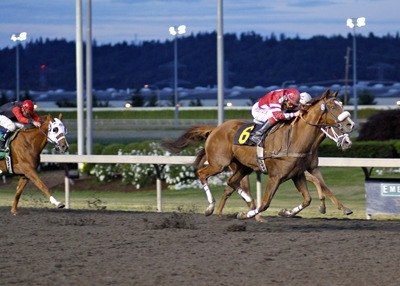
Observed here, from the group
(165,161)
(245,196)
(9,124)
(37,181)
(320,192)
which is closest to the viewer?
(245,196)

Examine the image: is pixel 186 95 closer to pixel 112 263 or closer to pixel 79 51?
pixel 79 51

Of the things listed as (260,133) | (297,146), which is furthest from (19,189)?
(297,146)

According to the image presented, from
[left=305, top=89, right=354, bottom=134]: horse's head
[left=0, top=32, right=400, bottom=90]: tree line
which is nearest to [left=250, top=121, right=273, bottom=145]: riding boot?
[left=305, top=89, right=354, bottom=134]: horse's head

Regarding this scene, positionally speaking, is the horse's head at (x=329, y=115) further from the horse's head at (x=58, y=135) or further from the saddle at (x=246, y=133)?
the horse's head at (x=58, y=135)

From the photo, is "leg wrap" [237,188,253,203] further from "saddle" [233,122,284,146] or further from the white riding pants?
the white riding pants

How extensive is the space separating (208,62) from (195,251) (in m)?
147

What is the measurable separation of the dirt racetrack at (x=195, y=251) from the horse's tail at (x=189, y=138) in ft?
2.84

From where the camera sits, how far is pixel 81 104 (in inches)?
932

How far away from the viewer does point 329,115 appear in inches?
435

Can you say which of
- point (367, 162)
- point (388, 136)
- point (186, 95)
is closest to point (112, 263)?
point (367, 162)

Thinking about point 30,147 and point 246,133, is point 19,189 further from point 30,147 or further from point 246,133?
point 246,133

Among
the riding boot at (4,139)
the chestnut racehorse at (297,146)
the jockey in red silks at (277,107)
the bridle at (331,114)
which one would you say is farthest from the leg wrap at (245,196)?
the riding boot at (4,139)

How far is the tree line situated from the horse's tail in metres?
119

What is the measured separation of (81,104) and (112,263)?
1523cm
